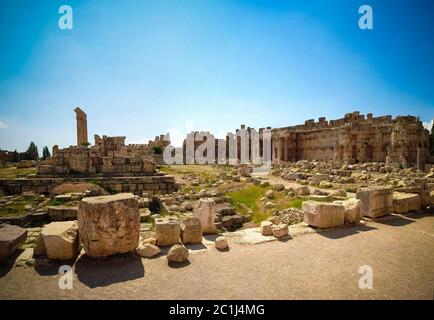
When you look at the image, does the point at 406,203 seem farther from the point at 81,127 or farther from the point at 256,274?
the point at 81,127

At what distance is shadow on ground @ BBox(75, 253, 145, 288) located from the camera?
3.49m

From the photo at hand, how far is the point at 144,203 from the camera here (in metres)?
10.7

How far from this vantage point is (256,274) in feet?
11.9

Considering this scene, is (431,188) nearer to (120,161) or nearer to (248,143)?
(120,161)

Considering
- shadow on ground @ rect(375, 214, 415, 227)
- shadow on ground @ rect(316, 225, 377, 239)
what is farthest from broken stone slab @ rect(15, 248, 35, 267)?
shadow on ground @ rect(375, 214, 415, 227)

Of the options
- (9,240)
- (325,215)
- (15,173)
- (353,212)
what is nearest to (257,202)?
(353,212)

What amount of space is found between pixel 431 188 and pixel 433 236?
5081 mm

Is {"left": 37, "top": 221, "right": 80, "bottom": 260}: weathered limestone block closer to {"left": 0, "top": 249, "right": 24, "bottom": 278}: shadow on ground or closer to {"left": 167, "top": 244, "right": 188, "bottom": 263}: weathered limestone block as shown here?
{"left": 0, "top": 249, "right": 24, "bottom": 278}: shadow on ground

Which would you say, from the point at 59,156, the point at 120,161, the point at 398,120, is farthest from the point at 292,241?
the point at 398,120

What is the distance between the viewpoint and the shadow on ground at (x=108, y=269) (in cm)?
349

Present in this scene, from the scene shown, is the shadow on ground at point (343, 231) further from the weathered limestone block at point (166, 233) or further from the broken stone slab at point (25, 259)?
the broken stone slab at point (25, 259)

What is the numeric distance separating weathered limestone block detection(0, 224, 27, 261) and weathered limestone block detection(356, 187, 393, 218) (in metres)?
8.32

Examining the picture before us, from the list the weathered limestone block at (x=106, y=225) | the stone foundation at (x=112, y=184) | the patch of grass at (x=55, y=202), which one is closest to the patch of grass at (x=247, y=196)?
the stone foundation at (x=112, y=184)
